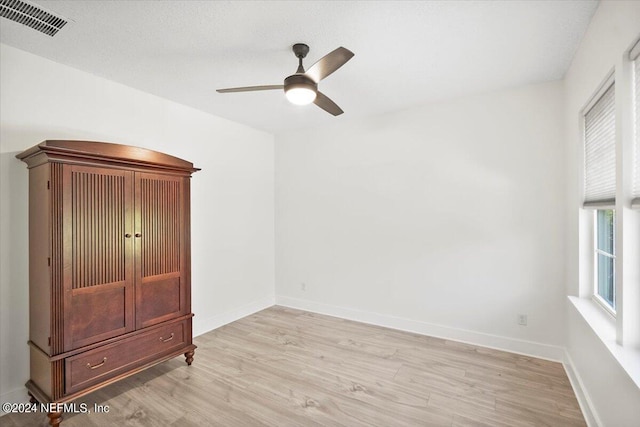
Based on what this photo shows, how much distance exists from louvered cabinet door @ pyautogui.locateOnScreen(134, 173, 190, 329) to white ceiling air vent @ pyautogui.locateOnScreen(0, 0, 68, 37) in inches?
41.9

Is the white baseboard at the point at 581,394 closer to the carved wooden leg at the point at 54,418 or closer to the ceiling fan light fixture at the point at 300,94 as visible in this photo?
the ceiling fan light fixture at the point at 300,94

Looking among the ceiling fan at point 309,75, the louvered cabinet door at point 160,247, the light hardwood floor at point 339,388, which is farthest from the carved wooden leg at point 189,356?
the ceiling fan at point 309,75

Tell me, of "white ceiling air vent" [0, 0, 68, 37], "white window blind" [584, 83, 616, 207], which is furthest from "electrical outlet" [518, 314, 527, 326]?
"white ceiling air vent" [0, 0, 68, 37]

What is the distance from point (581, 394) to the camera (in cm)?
210

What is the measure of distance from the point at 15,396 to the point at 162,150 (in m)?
2.31

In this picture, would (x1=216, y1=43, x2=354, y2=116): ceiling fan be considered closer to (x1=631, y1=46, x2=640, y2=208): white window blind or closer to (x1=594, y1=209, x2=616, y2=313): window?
(x1=631, y1=46, x2=640, y2=208): white window blind

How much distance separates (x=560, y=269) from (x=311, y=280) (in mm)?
2845

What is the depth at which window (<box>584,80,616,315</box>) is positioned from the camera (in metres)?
1.78

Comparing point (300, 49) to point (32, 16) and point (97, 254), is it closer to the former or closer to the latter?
point (32, 16)

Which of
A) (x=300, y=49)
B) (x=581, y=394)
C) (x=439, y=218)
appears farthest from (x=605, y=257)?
(x=300, y=49)

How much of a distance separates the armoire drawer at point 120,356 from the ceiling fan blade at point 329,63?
2409 millimetres

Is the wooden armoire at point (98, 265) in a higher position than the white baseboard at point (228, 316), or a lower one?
higher

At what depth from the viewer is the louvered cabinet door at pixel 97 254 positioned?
2.02m

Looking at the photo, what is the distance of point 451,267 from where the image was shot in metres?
3.24
